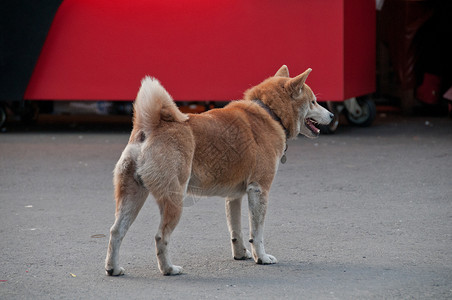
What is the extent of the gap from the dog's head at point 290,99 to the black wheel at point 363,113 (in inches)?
333

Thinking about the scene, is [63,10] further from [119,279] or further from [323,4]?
[119,279]

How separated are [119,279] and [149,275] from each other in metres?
0.21

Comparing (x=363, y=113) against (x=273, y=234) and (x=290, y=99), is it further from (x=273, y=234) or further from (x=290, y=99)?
(x=290, y=99)

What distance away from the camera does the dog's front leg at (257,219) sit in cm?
503

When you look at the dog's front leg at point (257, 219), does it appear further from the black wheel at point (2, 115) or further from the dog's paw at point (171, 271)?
the black wheel at point (2, 115)

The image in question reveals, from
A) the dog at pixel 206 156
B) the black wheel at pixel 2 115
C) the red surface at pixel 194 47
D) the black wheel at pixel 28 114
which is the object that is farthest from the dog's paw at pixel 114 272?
the black wheel at pixel 28 114

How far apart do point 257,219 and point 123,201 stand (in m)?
0.96

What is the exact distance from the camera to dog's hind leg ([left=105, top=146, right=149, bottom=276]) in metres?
4.69

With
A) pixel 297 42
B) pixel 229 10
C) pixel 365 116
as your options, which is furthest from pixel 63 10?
pixel 365 116

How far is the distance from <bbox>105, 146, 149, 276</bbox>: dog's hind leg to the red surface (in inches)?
307

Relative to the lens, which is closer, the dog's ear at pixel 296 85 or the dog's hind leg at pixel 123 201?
the dog's hind leg at pixel 123 201

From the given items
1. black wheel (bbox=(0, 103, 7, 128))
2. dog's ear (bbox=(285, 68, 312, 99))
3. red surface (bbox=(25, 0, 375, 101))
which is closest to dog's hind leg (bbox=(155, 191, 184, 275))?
dog's ear (bbox=(285, 68, 312, 99))

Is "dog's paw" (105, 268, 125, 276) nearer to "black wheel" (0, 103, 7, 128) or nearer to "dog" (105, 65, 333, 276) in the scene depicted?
"dog" (105, 65, 333, 276)

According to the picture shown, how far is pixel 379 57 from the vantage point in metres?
18.6
